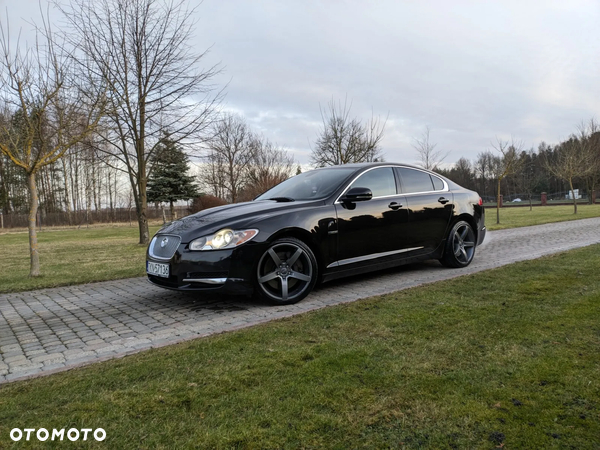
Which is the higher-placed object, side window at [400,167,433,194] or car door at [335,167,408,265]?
side window at [400,167,433,194]

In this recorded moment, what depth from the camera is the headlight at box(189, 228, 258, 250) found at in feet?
14.0

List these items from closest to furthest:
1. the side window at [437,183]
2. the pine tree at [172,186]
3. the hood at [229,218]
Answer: the hood at [229,218]
the side window at [437,183]
the pine tree at [172,186]

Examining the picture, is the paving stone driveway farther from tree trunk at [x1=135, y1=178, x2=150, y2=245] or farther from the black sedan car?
tree trunk at [x1=135, y1=178, x2=150, y2=245]

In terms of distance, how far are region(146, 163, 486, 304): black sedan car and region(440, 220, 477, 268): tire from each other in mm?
17

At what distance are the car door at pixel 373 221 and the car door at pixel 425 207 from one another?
19cm

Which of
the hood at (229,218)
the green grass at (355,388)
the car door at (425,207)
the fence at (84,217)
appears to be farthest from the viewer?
the fence at (84,217)

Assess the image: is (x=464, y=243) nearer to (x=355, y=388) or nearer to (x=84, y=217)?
(x=355, y=388)

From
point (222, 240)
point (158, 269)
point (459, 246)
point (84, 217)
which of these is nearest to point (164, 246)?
point (158, 269)

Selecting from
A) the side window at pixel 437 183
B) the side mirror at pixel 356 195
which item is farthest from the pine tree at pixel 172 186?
the side mirror at pixel 356 195

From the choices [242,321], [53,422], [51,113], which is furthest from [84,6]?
[53,422]

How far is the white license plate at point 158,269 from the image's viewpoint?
446 cm

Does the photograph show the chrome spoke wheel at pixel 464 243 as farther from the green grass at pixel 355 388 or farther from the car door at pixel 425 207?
the green grass at pixel 355 388

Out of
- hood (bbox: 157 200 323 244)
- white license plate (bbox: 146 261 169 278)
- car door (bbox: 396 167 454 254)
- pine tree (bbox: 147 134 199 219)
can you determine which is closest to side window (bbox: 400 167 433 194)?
car door (bbox: 396 167 454 254)

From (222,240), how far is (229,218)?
1.11 ft
